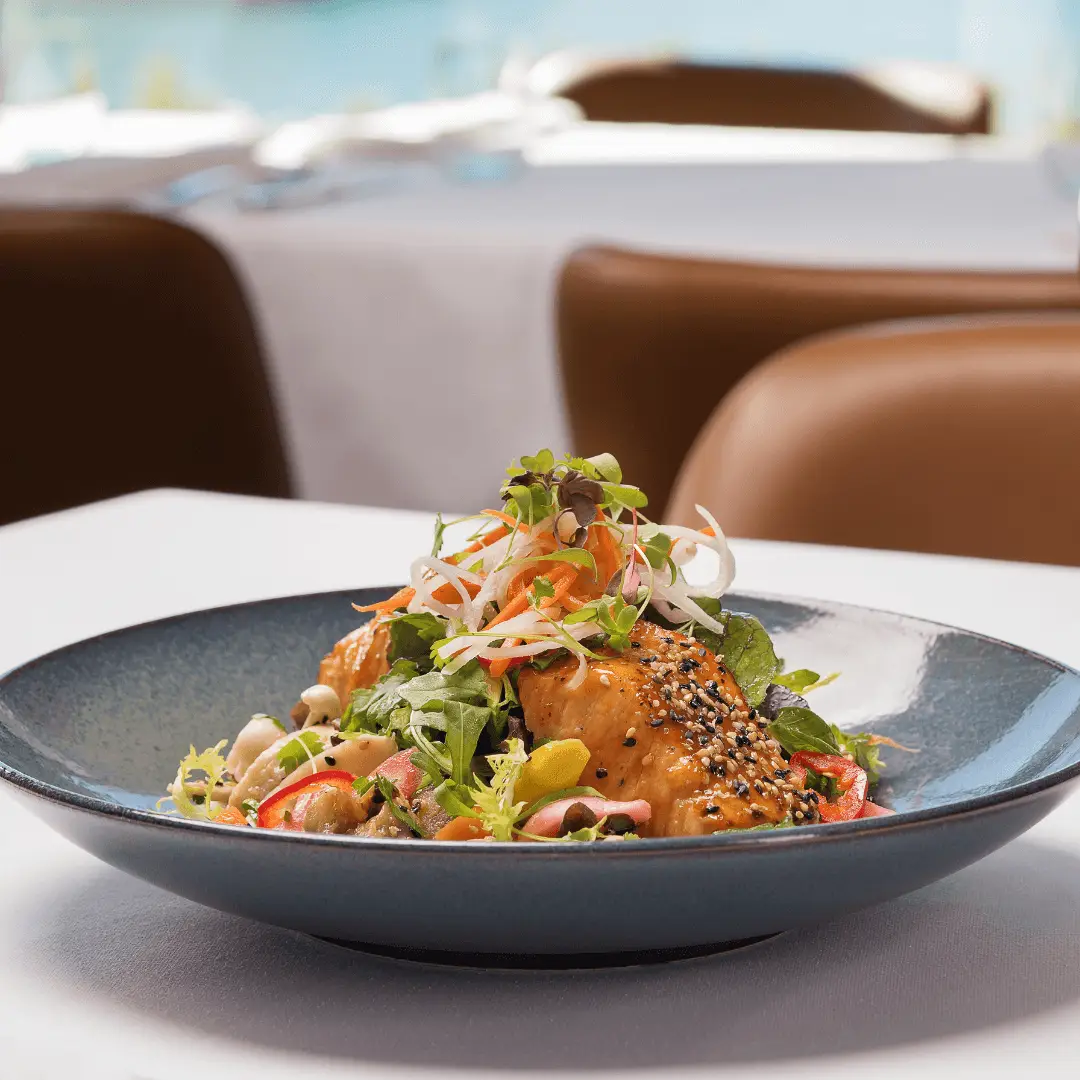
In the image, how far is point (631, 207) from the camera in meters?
3.74

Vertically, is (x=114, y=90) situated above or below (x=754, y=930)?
below

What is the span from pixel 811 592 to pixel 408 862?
79cm

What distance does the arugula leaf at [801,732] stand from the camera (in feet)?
2.55

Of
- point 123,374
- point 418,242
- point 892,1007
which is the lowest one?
point 123,374

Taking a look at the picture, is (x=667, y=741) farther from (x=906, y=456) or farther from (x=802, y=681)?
(x=906, y=456)

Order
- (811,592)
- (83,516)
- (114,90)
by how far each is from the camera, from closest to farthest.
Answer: (811,592) < (83,516) < (114,90)

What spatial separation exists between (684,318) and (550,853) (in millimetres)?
2701

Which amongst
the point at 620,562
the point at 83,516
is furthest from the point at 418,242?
the point at 620,562

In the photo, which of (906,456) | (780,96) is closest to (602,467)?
(906,456)

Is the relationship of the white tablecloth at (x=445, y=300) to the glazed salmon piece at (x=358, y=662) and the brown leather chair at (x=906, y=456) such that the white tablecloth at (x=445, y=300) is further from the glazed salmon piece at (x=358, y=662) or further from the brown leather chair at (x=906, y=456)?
the glazed salmon piece at (x=358, y=662)

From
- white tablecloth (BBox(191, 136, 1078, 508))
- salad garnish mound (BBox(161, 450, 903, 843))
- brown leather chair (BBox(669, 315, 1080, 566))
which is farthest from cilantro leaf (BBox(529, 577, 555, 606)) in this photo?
white tablecloth (BBox(191, 136, 1078, 508))

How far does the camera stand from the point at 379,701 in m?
0.77

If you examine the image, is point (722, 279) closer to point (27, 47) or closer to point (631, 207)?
point (631, 207)

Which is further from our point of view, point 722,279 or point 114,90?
point 114,90
